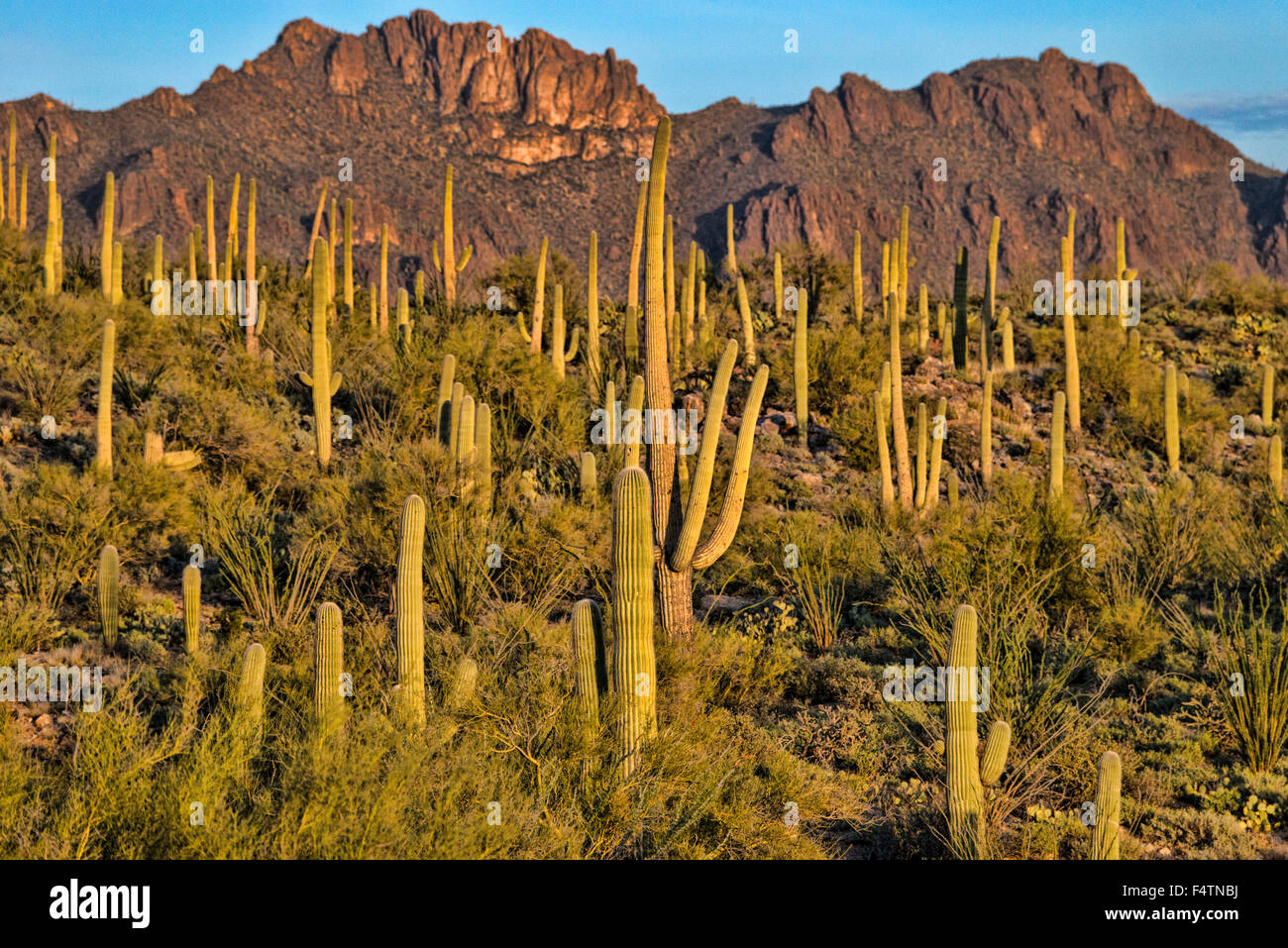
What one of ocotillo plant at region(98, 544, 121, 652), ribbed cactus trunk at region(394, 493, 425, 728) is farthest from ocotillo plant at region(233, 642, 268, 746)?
ocotillo plant at region(98, 544, 121, 652)

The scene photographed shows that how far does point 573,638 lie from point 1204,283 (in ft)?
78.5

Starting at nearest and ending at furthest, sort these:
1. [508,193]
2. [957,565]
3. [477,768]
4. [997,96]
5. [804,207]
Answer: [477,768]
[957,565]
[508,193]
[804,207]
[997,96]

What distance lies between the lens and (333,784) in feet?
12.7

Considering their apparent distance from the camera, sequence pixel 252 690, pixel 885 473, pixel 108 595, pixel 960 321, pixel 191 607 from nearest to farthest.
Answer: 1. pixel 252 690
2. pixel 191 607
3. pixel 108 595
4. pixel 885 473
5. pixel 960 321

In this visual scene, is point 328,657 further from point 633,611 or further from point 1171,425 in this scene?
point 1171,425

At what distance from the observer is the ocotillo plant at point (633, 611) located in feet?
17.3

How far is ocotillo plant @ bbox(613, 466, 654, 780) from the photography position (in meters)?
5.28

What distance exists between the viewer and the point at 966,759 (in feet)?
16.1

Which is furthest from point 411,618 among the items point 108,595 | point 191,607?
point 108,595

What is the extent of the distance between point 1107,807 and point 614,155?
7773cm

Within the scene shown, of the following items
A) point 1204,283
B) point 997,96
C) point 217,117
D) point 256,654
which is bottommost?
point 256,654

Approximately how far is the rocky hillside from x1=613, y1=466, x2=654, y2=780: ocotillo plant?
150 feet

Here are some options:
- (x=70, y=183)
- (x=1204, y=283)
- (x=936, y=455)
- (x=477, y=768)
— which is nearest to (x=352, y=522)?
(x=477, y=768)
